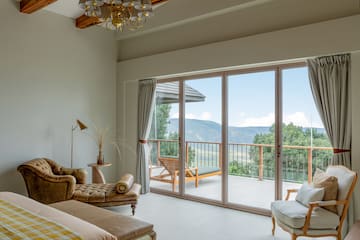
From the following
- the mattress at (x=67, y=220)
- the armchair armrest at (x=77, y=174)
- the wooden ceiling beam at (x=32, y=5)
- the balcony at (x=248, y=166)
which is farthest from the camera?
the armchair armrest at (x=77, y=174)

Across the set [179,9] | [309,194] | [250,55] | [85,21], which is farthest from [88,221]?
[85,21]

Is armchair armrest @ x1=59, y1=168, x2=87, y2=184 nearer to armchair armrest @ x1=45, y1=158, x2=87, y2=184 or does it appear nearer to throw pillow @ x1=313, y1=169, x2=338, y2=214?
armchair armrest @ x1=45, y1=158, x2=87, y2=184

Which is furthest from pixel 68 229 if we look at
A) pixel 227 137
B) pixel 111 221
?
pixel 227 137

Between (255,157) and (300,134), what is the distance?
0.80 metres

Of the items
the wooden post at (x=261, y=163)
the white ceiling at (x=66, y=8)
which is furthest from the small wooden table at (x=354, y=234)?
the white ceiling at (x=66, y=8)

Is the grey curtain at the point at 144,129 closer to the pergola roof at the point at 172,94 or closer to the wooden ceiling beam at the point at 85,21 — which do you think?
the pergola roof at the point at 172,94

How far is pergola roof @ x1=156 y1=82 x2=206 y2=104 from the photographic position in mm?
5371

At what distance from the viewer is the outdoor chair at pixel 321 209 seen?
302 centimetres

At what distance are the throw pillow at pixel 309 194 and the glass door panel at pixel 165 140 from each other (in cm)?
250

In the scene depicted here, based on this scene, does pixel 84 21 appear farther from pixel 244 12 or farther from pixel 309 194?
pixel 309 194

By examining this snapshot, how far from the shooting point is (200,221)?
13.6ft

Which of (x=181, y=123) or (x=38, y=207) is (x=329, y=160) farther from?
(x=38, y=207)

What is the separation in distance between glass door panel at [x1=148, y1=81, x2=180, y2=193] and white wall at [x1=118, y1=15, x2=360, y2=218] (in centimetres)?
40

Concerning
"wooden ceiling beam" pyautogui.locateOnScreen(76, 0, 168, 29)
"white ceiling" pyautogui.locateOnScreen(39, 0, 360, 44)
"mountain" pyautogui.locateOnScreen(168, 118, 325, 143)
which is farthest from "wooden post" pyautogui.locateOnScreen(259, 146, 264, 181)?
"wooden ceiling beam" pyautogui.locateOnScreen(76, 0, 168, 29)
